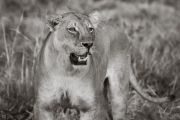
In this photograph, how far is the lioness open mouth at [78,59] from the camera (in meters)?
4.68

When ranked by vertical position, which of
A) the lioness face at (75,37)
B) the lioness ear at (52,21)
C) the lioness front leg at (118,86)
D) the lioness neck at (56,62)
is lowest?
the lioness front leg at (118,86)

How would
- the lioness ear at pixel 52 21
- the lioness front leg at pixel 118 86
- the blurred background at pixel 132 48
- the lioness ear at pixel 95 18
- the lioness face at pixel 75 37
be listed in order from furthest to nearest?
the blurred background at pixel 132 48 → the lioness front leg at pixel 118 86 → the lioness ear at pixel 95 18 → the lioness ear at pixel 52 21 → the lioness face at pixel 75 37

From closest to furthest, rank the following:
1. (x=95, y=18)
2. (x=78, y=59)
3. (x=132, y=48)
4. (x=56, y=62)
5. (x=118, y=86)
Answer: (x=78, y=59), (x=56, y=62), (x=95, y=18), (x=118, y=86), (x=132, y=48)

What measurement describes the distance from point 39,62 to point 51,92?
0.38 m

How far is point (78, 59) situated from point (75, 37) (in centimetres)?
25

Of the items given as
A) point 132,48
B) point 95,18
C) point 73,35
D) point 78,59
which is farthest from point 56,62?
point 132,48

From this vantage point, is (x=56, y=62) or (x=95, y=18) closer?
(x=56, y=62)

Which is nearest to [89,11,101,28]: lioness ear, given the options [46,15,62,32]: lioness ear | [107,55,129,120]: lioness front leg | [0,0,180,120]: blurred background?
[46,15,62,32]: lioness ear

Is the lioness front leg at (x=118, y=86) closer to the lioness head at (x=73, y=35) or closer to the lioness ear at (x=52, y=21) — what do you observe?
the lioness head at (x=73, y=35)

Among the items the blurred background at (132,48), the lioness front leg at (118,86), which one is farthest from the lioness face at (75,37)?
the lioness front leg at (118,86)

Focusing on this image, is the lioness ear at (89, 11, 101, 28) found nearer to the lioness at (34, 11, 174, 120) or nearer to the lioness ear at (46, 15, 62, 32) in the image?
the lioness at (34, 11, 174, 120)

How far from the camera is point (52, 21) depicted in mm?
4781

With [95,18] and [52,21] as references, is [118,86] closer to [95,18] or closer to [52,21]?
[95,18]

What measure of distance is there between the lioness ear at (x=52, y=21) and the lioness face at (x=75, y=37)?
0.03 m
